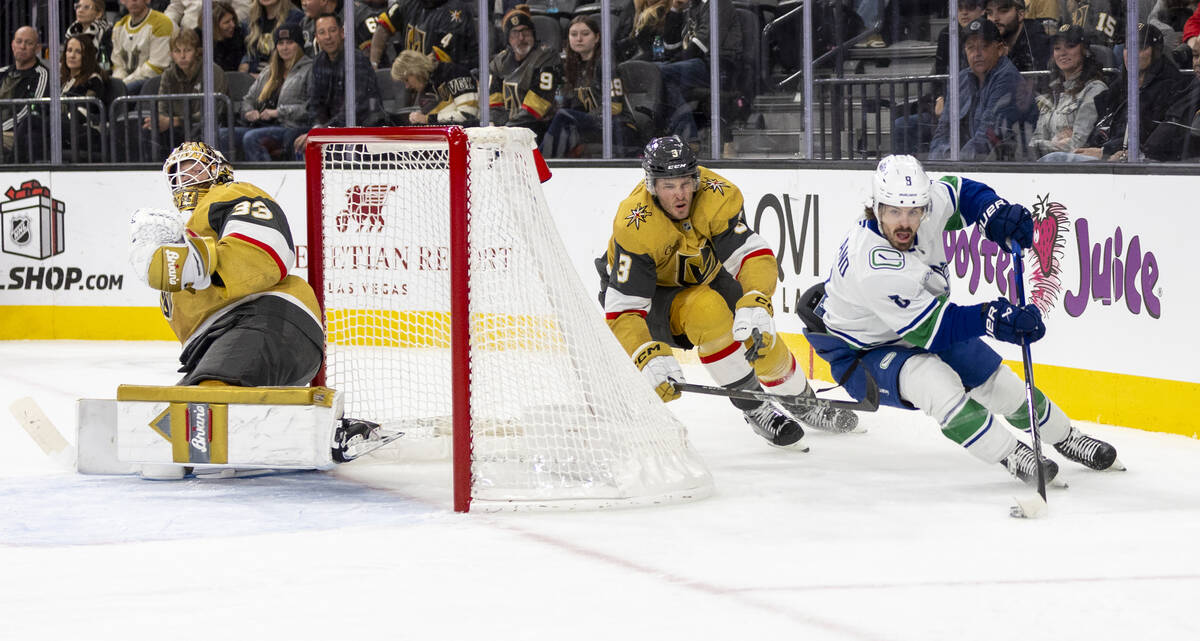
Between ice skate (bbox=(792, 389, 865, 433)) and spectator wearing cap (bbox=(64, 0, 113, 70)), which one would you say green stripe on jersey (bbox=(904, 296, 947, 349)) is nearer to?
ice skate (bbox=(792, 389, 865, 433))

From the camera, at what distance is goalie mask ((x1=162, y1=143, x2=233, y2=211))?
176 inches

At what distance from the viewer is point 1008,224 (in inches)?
158

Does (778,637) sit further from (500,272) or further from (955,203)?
(955,203)

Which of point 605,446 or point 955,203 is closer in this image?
point 605,446

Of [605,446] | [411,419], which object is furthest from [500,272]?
[411,419]

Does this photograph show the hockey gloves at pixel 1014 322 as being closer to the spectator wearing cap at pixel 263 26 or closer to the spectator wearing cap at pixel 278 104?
the spectator wearing cap at pixel 278 104

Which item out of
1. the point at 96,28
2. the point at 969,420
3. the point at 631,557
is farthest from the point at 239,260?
the point at 96,28

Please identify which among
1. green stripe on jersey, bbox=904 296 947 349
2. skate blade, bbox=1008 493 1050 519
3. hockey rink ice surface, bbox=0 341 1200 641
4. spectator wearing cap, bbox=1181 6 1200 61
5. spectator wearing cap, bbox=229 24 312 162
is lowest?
hockey rink ice surface, bbox=0 341 1200 641

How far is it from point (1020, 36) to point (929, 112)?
1.74 ft

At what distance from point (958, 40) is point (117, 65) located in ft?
15.1

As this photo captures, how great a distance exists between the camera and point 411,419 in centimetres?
459

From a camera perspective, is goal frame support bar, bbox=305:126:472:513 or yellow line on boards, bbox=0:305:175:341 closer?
goal frame support bar, bbox=305:126:472:513

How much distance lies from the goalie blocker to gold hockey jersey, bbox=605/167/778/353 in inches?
36.4

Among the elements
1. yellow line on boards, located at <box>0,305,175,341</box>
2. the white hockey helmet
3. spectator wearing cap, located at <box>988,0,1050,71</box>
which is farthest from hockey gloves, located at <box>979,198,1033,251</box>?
yellow line on boards, located at <box>0,305,175,341</box>
